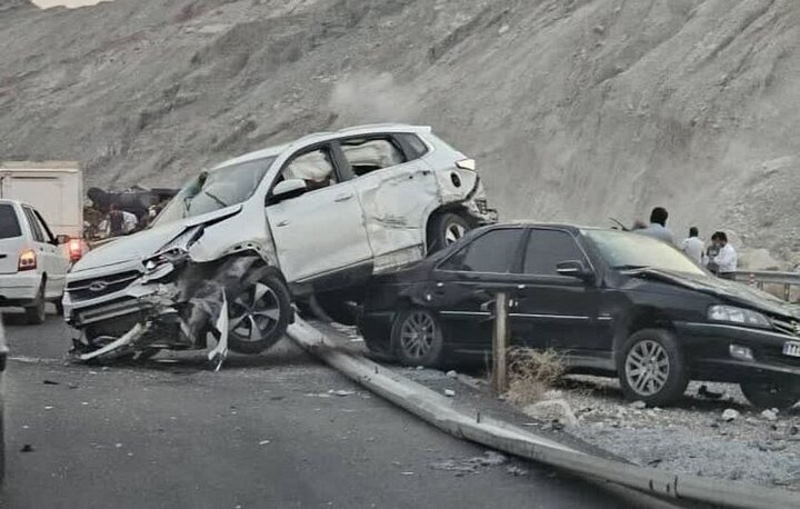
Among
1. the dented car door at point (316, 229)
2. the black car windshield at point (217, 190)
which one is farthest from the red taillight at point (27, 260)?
the dented car door at point (316, 229)

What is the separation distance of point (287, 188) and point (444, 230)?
191 cm

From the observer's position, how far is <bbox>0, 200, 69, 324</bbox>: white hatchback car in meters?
17.3

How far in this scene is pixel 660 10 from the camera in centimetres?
4559

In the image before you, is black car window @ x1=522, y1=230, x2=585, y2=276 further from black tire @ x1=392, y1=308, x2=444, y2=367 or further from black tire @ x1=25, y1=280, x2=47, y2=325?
black tire @ x1=25, y1=280, x2=47, y2=325

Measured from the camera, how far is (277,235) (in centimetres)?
1320

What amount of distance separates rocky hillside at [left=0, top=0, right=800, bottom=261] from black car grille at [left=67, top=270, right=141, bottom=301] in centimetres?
2167

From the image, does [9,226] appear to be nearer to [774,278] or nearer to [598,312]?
[598,312]

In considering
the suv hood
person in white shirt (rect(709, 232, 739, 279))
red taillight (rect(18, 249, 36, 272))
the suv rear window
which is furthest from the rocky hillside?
the suv hood

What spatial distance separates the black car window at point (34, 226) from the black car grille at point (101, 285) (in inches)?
209

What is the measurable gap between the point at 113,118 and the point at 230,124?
9076mm

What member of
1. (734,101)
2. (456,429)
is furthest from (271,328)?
(734,101)

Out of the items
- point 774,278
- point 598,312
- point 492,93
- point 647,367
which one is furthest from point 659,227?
point 492,93

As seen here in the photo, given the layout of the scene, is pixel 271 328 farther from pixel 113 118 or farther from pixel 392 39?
pixel 113 118

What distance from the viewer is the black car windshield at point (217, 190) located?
44.4 ft
